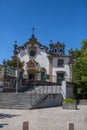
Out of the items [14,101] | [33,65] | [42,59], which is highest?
[42,59]

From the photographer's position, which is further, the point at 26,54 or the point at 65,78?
the point at 26,54

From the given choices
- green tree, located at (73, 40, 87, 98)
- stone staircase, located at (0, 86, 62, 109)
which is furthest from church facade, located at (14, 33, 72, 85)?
stone staircase, located at (0, 86, 62, 109)

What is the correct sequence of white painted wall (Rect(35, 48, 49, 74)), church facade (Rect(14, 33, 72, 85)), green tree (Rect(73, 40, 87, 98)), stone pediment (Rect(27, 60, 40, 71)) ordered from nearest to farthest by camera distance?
green tree (Rect(73, 40, 87, 98))
church facade (Rect(14, 33, 72, 85))
white painted wall (Rect(35, 48, 49, 74))
stone pediment (Rect(27, 60, 40, 71))

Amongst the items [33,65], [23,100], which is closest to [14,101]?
[23,100]

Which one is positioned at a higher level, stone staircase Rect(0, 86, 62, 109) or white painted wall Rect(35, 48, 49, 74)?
white painted wall Rect(35, 48, 49, 74)

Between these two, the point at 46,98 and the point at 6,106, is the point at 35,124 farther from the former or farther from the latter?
the point at 46,98

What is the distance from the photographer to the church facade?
34844mm

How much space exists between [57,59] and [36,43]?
14.4ft

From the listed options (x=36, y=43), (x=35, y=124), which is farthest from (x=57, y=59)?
(x=35, y=124)

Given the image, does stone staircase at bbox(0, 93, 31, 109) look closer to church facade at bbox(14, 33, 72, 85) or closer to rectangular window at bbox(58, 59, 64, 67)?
church facade at bbox(14, 33, 72, 85)

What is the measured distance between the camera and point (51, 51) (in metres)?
35.8

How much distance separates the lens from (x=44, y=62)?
35.8 metres

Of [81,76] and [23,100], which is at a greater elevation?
[81,76]

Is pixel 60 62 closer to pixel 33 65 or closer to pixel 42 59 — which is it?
pixel 42 59
